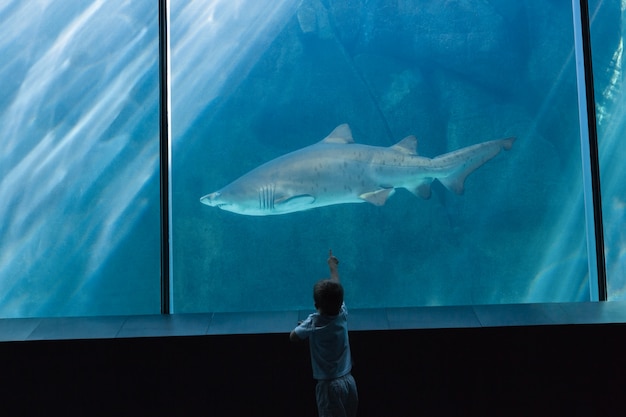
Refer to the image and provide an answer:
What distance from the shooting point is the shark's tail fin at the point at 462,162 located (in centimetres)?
435

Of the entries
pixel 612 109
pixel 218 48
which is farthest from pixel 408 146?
pixel 218 48

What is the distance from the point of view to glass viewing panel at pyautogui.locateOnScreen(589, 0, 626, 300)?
35.9 feet

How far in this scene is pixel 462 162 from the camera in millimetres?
4531

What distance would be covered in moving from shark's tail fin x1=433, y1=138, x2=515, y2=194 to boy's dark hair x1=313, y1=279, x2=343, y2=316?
2454mm

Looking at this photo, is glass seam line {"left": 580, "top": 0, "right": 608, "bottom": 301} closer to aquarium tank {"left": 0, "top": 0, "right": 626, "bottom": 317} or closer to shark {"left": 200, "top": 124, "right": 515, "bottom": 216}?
shark {"left": 200, "top": 124, "right": 515, "bottom": 216}

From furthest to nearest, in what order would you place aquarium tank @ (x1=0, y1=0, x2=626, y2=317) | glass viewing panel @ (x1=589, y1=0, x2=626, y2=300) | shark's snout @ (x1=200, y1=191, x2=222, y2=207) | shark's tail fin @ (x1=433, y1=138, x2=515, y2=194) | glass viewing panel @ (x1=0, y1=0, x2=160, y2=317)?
aquarium tank @ (x1=0, y1=0, x2=626, y2=317)
glass viewing panel @ (x1=0, y1=0, x2=160, y2=317)
glass viewing panel @ (x1=589, y1=0, x2=626, y2=300)
shark's snout @ (x1=200, y1=191, x2=222, y2=207)
shark's tail fin @ (x1=433, y1=138, x2=515, y2=194)

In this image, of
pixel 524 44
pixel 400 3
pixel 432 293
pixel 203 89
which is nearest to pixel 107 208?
pixel 203 89

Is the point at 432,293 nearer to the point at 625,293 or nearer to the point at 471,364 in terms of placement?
the point at 625,293

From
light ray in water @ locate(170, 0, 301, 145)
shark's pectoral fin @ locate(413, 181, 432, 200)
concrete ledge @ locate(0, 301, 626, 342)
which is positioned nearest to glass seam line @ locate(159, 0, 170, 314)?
concrete ledge @ locate(0, 301, 626, 342)

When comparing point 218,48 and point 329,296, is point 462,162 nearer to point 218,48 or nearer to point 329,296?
point 329,296

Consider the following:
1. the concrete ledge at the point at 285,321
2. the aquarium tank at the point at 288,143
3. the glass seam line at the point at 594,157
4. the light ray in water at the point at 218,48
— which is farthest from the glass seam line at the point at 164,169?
the light ray in water at the point at 218,48

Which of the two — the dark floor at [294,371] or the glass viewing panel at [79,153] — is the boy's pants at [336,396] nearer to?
the dark floor at [294,371]

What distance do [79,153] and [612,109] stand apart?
10303 millimetres

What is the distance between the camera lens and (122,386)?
105 inches
